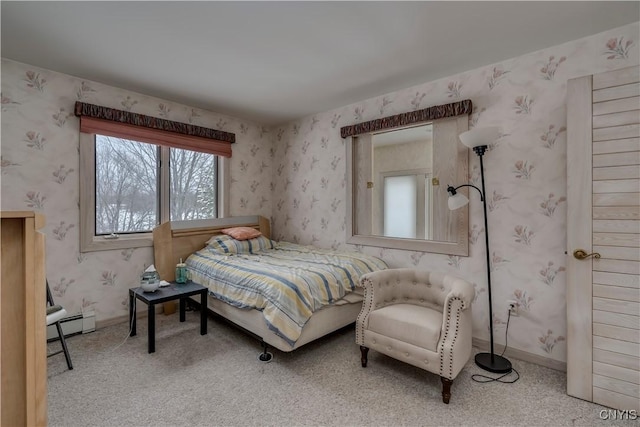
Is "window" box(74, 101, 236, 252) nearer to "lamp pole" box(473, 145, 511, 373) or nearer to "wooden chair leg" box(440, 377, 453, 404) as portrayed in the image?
"lamp pole" box(473, 145, 511, 373)

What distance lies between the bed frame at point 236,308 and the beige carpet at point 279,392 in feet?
0.65

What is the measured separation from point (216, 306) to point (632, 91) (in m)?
3.42

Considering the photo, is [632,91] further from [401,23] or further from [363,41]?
[363,41]

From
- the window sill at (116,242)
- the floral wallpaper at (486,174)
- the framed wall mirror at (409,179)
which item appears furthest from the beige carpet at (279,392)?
the framed wall mirror at (409,179)

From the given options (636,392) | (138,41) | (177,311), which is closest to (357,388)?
(636,392)

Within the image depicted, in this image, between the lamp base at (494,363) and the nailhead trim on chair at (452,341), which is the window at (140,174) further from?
the lamp base at (494,363)

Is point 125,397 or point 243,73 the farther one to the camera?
point 243,73

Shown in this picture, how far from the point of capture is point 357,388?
201 cm

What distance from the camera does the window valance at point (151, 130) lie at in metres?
2.83

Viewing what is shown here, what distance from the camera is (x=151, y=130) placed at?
3.21 meters

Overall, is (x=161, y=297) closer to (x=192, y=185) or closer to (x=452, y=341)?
(x=192, y=185)

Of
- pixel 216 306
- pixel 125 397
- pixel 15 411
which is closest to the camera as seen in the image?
pixel 15 411

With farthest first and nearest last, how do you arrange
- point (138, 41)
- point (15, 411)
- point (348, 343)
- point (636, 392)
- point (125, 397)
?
point (348, 343) → point (138, 41) → point (125, 397) → point (636, 392) → point (15, 411)

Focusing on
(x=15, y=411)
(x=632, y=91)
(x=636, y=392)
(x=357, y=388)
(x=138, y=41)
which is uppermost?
(x=138, y=41)
